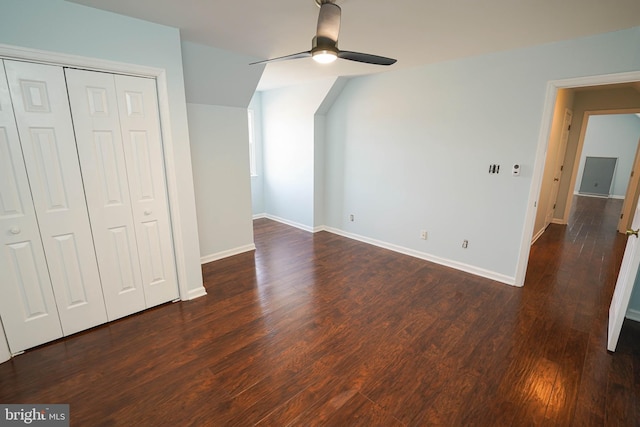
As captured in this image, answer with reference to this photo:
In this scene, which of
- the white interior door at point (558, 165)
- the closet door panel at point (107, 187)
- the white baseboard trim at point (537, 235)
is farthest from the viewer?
the white interior door at point (558, 165)

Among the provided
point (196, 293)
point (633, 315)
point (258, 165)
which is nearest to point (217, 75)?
point (196, 293)

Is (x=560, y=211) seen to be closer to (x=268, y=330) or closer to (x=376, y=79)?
(x=376, y=79)

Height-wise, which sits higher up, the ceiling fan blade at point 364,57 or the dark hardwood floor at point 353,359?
the ceiling fan blade at point 364,57

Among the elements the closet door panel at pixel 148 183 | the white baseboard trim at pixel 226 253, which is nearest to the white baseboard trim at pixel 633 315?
the white baseboard trim at pixel 226 253

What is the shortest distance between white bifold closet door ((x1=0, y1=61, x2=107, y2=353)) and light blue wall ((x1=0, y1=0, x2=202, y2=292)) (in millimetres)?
209

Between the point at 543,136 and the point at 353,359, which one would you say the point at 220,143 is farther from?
the point at 543,136

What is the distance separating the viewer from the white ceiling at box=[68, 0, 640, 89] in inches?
77.3

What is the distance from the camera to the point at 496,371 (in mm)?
2018

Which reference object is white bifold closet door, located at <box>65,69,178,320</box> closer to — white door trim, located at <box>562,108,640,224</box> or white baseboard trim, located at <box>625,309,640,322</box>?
white baseboard trim, located at <box>625,309,640,322</box>

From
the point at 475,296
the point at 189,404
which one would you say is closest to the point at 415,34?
the point at 475,296

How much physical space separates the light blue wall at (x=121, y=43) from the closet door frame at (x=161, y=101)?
0.03 meters

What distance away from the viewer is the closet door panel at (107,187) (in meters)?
2.18

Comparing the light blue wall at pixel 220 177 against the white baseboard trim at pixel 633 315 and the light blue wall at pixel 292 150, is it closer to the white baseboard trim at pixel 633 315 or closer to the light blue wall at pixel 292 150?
the light blue wall at pixel 292 150

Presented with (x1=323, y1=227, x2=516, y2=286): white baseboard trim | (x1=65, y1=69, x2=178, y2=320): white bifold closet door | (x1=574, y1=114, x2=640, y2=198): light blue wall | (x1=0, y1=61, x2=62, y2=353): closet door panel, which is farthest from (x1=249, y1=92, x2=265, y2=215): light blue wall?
(x1=574, y1=114, x2=640, y2=198): light blue wall
